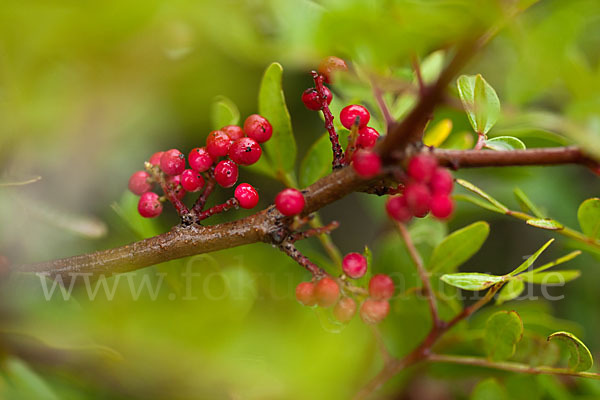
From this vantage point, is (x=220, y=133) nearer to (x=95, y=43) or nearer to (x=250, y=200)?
(x=250, y=200)

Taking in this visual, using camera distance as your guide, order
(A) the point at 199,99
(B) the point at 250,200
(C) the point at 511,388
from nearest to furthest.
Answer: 1. (B) the point at 250,200
2. (C) the point at 511,388
3. (A) the point at 199,99

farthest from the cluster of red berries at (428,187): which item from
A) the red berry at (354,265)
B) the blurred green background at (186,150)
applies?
the red berry at (354,265)

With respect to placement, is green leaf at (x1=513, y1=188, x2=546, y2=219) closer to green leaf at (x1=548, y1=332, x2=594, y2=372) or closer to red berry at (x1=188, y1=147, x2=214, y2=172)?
green leaf at (x1=548, y1=332, x2=594, y2=372)

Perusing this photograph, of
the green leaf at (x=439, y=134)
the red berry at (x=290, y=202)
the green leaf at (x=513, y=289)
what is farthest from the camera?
the green leaf at (x=439, y=134)

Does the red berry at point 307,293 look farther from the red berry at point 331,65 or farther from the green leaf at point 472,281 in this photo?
the red berry at point 331,65

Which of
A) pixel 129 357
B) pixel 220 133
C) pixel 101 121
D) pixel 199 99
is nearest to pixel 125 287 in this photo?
pixel 129 357

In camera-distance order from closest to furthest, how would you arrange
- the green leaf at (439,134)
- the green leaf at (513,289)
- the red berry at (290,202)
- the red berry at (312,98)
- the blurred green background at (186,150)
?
the blurred green background at (186,150), the red berry at (290,202), the red berry at (312,98), the green leaf at (513,289), the green leaf at (439,134)

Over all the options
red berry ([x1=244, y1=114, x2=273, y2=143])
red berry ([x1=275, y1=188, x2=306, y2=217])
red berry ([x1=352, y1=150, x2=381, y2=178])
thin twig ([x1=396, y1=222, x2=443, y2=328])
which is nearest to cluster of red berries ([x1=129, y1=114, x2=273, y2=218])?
red berry ([x1=244, y1=114, x2=273, y2=143])
